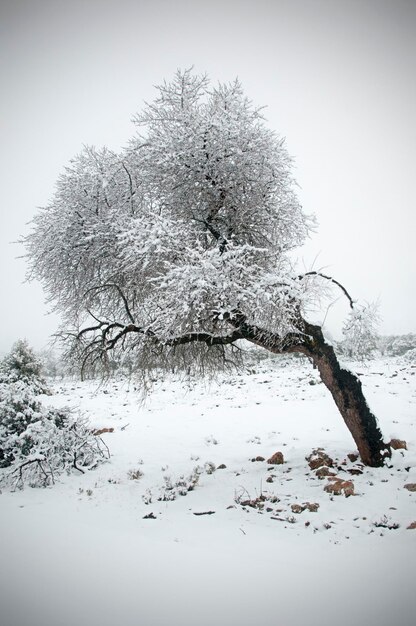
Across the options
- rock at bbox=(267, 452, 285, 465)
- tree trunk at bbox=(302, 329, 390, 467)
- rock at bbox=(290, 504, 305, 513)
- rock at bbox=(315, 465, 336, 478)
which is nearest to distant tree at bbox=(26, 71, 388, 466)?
tree trunk at bbox=(302, 329, 390, 467)

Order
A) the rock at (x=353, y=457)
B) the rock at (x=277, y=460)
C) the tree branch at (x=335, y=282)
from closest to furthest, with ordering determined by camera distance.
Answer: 1. the tree branch at (x=335, y=282)
2. the rock at (x=353, y=457)
3. the rock at (x=277, y=460)

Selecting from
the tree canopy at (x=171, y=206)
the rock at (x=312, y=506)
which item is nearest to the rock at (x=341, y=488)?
the rock at (x=312, y=506)

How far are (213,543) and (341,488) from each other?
2.64 metres

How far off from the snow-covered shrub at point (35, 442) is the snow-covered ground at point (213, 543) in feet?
1.56

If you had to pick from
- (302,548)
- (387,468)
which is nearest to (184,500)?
(302,548)

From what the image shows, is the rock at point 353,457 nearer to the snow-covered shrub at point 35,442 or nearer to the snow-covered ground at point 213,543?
the snow-covered ground at point 213,543

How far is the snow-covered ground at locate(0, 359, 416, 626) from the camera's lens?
299 cm

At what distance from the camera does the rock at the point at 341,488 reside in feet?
17.9

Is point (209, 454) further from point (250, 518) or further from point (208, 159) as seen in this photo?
point (208, 159)

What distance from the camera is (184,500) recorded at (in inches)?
231

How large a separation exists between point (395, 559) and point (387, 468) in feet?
10.5

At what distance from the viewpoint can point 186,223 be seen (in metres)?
7.13

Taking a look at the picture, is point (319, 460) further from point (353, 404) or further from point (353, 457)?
point (353, 404)

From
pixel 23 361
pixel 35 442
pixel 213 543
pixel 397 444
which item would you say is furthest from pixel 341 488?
pixel 23 361
